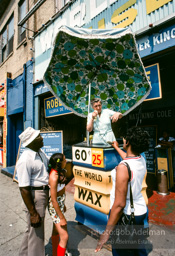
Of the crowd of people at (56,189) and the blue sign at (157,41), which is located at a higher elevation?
the blue sign at (157,41)

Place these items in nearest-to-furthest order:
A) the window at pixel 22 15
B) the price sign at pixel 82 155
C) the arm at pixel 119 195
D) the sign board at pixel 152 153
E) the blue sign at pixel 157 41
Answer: the arm at pixel 119 195
the price sign at pixel 82 155
the blue sign at pixel 157 41
the sign board at pixel 152 153
the window at pixel 22 15

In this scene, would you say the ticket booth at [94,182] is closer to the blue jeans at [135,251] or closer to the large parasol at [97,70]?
the blue jeans at [135,251]

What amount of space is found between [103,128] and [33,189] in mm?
1522

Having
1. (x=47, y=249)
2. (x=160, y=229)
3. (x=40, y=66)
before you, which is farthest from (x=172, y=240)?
(x=40, y=66)

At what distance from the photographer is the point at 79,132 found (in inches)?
314

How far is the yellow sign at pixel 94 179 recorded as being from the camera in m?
2.61

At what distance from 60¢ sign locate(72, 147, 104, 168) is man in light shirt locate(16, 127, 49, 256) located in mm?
801

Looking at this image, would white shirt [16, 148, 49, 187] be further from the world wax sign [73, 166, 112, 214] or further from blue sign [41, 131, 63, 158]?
blue sign [41, 131, 63, 158]

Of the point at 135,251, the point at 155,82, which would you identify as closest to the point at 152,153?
the point at 155,82

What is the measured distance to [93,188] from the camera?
9.18 ft

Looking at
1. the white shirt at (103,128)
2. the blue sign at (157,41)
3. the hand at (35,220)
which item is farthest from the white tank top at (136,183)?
the blue sign at (157,41)

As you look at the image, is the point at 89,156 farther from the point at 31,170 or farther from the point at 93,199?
the point at 31,170

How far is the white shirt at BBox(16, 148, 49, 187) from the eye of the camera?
210cm

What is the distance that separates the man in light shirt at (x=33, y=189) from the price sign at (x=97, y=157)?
2.69 ft
